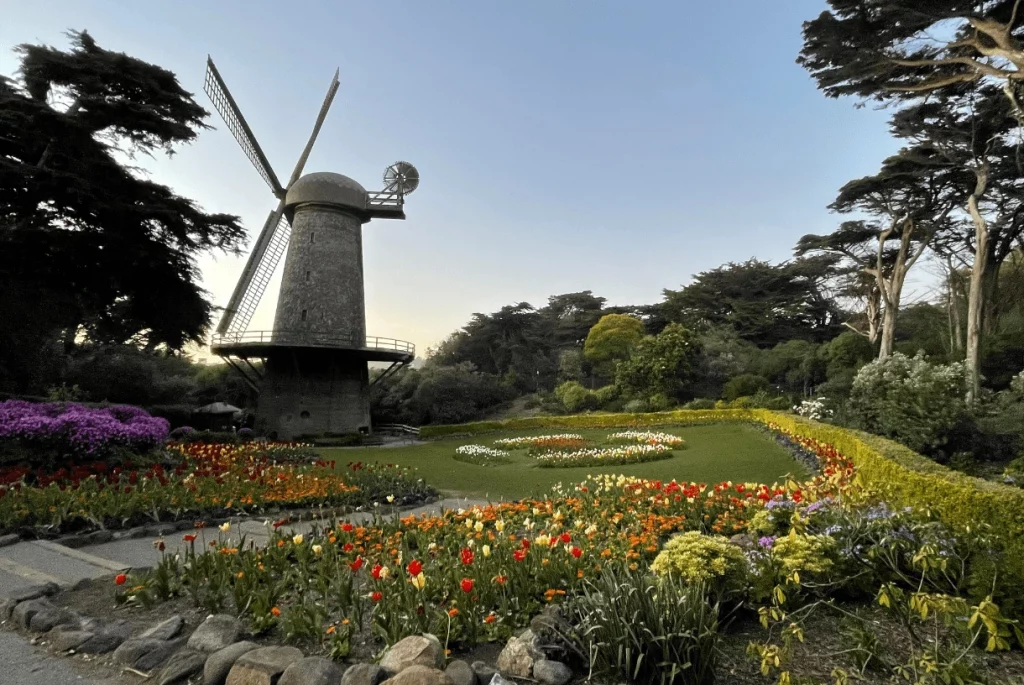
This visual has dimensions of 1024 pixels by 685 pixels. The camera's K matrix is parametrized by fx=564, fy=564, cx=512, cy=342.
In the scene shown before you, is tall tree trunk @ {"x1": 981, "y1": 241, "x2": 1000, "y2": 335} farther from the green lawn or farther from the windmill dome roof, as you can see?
the windmill dome roof

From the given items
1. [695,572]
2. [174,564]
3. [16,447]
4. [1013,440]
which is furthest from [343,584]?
[1013,440]

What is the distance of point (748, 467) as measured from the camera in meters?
11.8

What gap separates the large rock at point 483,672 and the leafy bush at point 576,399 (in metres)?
30.8

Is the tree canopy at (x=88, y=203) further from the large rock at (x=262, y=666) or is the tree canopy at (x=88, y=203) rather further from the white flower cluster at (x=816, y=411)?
the white flower cluster at (x=816, y=411)

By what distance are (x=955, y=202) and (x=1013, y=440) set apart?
14320 millimetres

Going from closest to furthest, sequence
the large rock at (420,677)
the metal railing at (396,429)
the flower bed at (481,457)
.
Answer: the large rock at (420,677)
the flower bed at (481,457)
the metal railing at (396,429)

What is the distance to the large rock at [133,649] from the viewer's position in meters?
3.46

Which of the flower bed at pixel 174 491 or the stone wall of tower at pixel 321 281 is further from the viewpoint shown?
the stone wall of tower at pixel 321 281

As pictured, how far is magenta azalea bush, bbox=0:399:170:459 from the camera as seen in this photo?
9727mm

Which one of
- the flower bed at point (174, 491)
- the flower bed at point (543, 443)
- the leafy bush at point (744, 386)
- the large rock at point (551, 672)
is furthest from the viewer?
the leafy bush at point (744, 386)

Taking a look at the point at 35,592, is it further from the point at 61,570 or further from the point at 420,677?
the point at 420,677

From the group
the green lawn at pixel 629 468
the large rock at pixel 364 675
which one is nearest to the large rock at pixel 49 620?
the large rock at pixel 364 675

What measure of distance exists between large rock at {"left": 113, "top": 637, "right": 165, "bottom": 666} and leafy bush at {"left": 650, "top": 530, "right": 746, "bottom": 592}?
3.27 m

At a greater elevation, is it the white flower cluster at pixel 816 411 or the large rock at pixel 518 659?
the white flower cluster at pixel 816 411
